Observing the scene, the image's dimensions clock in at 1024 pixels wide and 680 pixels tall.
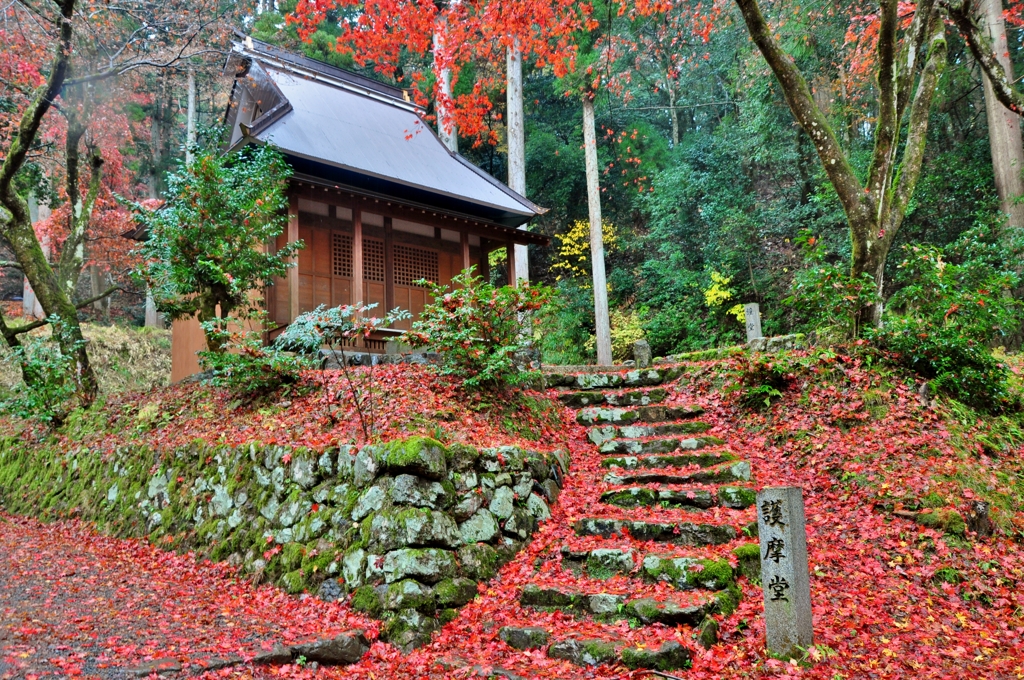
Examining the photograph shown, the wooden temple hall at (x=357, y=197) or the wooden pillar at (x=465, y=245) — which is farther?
the wooden pillar at (x=465, y=245)

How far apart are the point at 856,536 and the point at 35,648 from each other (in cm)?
654

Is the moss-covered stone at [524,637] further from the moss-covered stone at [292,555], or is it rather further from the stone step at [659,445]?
the stone step at [659,445]

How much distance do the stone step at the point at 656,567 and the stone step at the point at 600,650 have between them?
79 cm

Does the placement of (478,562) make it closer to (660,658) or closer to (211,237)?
(660,658)

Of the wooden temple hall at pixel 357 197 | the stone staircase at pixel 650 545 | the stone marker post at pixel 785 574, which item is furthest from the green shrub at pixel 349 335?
the stone marker post at pixel 785 574

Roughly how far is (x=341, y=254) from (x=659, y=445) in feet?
26.4

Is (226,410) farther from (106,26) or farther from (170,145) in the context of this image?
(170,145)

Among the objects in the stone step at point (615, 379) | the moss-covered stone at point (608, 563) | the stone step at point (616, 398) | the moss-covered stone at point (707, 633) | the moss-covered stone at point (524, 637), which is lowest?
the moss-covered stone at point (524, 637)

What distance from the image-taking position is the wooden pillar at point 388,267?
1314 cm

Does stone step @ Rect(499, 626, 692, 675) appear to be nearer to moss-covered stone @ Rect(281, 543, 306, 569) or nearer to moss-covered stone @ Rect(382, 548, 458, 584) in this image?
moss-covered stone @ Rect(382, 548, 458, 584)

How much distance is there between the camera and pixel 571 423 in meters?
8.62

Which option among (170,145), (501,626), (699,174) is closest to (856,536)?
(501,626)

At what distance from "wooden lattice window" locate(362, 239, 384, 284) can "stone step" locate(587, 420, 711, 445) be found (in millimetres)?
6810

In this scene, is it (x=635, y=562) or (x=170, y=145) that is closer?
(x=635, y=562)
